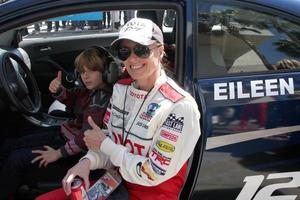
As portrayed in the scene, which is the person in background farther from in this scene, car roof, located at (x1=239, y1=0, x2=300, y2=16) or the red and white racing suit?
car roof, located at (x1=239, y1=0, x2=300, y2=16)

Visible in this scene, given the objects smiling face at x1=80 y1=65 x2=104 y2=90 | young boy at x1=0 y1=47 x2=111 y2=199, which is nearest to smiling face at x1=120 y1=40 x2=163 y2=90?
young boy at x1=0 y1=47 x2=111 y2=199

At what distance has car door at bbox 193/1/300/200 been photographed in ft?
6.09

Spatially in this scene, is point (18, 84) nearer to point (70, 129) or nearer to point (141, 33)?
point (70, 129)

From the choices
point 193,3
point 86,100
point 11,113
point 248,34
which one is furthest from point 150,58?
point 11,113

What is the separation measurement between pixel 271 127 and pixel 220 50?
1.24ft

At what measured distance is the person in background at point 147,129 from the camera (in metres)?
1.69

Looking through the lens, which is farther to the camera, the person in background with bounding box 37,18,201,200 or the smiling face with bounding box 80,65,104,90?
the smiling face with bounding box 80,65,104,90

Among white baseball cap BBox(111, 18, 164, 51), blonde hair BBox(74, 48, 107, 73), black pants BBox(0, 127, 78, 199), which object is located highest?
white baseball cap BBox(111, 18, 164, 51)

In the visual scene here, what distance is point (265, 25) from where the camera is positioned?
6.41 feet

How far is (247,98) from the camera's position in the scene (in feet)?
6.12

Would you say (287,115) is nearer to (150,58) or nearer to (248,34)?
(248,34)

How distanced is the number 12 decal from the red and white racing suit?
28cm

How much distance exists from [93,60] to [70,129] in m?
0.43

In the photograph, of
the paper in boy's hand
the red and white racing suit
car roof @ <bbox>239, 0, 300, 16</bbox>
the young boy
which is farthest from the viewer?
the young boy
